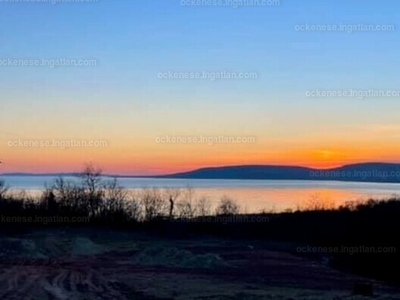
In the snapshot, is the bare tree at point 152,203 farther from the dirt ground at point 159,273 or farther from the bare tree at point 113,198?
the dirt ground at point 159,273

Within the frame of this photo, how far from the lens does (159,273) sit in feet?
102

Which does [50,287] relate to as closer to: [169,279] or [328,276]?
[169,279]

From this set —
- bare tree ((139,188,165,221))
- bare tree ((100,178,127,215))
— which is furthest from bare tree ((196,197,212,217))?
bare tree ((100,178,127,215))

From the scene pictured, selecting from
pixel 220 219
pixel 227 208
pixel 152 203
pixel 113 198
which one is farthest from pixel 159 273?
pixel 113 198

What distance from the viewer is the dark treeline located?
1751 inches

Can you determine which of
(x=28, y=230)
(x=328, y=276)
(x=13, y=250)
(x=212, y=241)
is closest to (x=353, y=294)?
(x=328, y=276)

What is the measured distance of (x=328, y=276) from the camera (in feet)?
103

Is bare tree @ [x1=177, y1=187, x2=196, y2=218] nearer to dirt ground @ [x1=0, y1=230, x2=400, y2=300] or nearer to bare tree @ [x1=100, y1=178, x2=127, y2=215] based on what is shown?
bare tree @ [x1=100, y1=178, x2=127, y2=215]

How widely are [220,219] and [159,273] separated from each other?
35337 mm

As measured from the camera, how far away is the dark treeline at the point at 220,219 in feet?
146

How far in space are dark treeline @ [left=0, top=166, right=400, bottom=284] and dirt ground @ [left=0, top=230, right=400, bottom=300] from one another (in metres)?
4.34

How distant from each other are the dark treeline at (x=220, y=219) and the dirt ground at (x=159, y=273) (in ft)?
14.2

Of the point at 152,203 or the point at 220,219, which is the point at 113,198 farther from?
the point at 220,219

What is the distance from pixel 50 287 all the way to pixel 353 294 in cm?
1094
